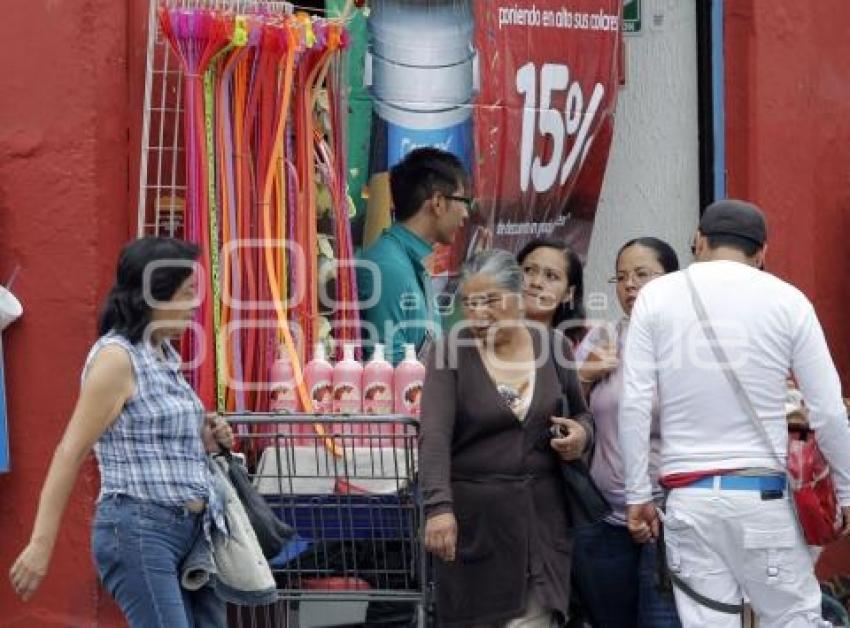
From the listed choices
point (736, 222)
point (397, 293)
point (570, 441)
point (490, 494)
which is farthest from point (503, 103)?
point (490, 494)

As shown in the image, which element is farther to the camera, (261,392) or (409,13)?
(409,13)

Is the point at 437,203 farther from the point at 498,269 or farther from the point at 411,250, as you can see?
the point at 498,269

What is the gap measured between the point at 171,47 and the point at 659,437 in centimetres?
225

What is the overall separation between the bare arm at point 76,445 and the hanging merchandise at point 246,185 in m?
1.48

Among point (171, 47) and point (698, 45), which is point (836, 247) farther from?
point (171, 47)

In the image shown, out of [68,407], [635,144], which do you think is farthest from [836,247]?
[68,407]

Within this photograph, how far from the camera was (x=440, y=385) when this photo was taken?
20.9 ft

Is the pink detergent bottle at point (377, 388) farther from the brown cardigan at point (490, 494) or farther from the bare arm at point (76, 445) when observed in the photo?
the bare arm at point (76, 445)

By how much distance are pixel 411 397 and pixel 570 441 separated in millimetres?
775

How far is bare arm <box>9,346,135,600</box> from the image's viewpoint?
5465mm

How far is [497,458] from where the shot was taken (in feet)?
21.0

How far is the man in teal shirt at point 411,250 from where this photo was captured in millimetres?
7535

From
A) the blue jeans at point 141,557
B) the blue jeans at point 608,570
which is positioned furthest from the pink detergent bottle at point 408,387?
the blue jeans at point 141,557

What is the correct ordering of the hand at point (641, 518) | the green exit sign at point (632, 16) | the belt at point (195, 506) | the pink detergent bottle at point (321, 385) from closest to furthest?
the belt at point (195, 506) < the hand at point (641, 518) < the pink detergent bottle at point (321, 385) < the green exit sign at point (632, 16)
